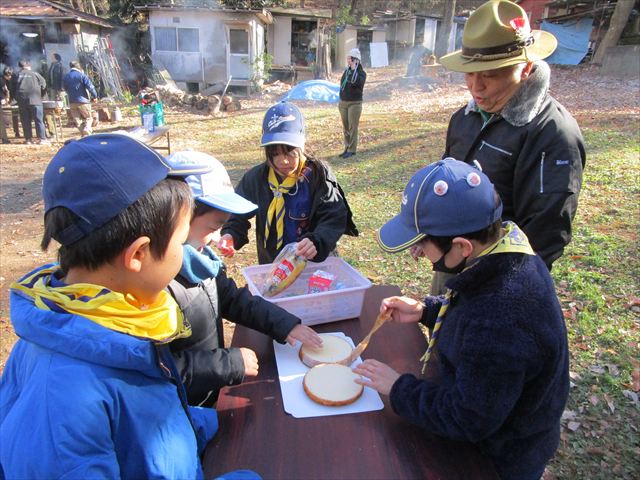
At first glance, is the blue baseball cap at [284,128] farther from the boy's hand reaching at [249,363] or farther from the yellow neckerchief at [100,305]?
the yellow neckerchief at [100,305]

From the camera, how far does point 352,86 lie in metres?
10.2

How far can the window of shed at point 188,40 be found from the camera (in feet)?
70.7

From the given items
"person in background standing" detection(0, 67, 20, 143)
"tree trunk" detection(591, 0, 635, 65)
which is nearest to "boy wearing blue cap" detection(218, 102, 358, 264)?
"person in background standing" detection(0, 67, 20, 143)

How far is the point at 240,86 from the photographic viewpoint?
2230cm

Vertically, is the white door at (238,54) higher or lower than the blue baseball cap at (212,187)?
higher

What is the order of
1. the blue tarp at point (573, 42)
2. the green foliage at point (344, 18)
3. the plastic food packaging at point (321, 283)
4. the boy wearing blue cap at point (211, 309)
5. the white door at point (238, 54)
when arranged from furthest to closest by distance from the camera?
the green foliage at point (344, 18)
the blue tarp at point (573, 42)
the white door at point (238, 54)
the plastic food packaging at point (321, 283)
the boy wearing blue cap at point (211, 309)

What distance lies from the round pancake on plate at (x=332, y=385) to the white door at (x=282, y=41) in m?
27.3

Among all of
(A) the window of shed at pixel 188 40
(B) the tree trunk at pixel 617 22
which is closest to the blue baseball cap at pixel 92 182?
(A) the window of shed at pixel 188 40

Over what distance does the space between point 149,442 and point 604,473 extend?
2837 mm

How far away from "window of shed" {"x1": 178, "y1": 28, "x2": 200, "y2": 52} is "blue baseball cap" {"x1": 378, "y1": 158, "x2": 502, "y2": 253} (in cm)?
2303

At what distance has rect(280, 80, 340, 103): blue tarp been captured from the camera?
19622mm

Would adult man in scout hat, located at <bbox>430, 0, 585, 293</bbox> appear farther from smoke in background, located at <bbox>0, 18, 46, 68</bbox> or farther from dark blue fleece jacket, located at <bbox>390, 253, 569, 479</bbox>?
smoke in background, located at <bbox>0, 18, 46, 68</bbox>

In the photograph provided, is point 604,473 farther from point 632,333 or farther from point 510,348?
point 510,348

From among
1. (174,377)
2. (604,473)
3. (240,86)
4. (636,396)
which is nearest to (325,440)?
(174,377)
